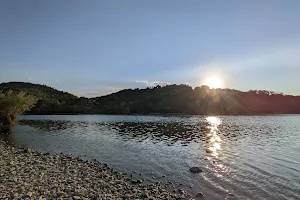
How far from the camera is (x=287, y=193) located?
19.7 metres

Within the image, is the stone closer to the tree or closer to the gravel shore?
the gravel shore

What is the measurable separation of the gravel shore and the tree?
33.4m

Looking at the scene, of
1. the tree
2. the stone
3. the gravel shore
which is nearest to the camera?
the gravel shore

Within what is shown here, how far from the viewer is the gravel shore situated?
1598cm

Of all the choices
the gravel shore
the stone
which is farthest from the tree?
the stone

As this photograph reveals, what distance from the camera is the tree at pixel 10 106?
53.9 meters

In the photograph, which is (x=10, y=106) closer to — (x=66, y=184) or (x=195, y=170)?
(x=66, y=184)

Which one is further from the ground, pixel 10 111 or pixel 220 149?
pixel 10 111

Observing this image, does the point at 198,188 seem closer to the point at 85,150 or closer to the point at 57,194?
the point at 57,194

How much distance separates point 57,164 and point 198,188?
14.1 metres

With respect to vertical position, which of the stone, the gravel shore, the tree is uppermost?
the tree

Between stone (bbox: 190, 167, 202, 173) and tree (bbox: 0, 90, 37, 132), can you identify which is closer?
stone (bbox: 190, 167, 202, 173)

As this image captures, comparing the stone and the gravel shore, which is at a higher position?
the gravel shore

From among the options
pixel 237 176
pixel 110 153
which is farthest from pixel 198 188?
pixel 110 153
